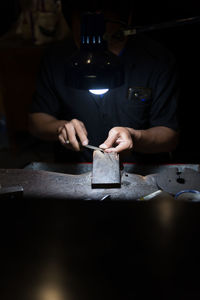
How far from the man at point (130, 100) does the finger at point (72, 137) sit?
0.23 metres

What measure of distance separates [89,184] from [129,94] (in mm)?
771

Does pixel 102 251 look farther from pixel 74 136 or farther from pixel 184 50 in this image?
pixel 184 50

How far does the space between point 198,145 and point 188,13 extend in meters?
1.08

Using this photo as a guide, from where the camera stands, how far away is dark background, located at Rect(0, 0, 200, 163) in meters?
2.03

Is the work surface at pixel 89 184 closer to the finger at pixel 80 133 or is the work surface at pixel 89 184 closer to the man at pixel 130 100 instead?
the finger at pixel 80 133

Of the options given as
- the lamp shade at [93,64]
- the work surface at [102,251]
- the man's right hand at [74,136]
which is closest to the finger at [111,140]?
the man's right hand at [74,136]

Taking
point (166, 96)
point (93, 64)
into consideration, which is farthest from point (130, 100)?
point (93, 64)

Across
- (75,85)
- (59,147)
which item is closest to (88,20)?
(75,85)

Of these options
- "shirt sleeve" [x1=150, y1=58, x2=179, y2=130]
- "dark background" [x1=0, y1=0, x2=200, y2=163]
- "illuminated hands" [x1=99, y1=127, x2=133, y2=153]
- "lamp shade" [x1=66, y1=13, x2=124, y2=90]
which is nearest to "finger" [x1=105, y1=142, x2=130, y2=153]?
"illuminated hands" [x1=99, y1=127, x2=133, y2=153]

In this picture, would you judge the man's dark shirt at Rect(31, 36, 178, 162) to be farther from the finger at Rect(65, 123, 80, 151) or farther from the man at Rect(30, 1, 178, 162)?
the finger at Rect(65, 123, 80, 151)

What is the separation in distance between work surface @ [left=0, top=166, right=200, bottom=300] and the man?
4.19 feet

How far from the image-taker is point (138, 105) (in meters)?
1.91

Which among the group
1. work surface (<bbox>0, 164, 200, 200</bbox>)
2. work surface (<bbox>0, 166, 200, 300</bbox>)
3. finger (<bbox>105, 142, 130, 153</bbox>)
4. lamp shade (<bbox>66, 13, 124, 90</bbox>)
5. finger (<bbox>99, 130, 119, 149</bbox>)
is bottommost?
work surface (<bbox>0, 164, 200, 200</bbox>)

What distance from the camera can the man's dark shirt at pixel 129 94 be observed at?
187 cm
